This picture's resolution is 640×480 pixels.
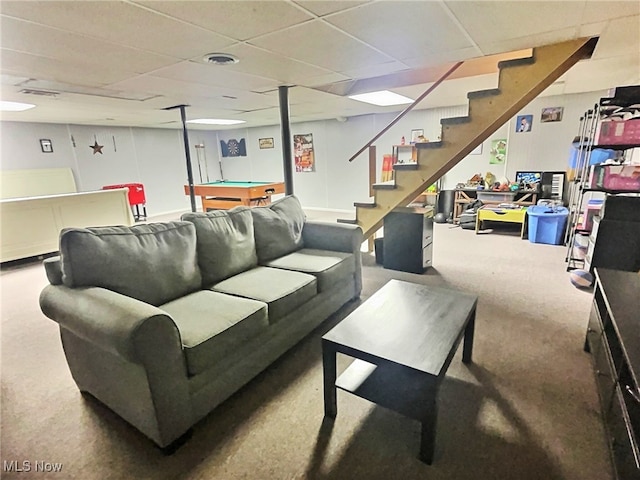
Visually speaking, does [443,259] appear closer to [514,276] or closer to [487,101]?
[514,276]

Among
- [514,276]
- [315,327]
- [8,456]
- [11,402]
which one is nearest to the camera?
[8,456]

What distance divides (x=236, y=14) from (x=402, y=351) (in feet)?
6.35

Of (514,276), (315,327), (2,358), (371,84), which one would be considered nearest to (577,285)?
(514,276)

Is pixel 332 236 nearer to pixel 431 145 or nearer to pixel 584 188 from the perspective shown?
pixel 431 145

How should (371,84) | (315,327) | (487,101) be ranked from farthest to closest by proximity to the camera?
(371,84) → (487,101) → (315,327)

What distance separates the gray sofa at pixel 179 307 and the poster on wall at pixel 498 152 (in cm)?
437

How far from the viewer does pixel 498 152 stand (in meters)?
5.80

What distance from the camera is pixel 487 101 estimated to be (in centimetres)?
304

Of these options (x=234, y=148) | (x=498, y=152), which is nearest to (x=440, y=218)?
(x=498, y=152)

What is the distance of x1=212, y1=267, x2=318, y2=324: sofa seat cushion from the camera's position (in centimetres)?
208

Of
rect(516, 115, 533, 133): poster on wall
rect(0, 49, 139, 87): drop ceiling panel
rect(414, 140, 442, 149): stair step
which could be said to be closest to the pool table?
rect(0, 49, 139, 87): drop ceiling panel

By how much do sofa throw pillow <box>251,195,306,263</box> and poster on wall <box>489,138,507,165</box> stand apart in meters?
4.30

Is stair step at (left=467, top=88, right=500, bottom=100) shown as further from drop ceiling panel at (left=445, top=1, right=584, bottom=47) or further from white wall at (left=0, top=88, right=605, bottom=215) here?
white wall at (left=0, top=88, right=605, bottom=215)

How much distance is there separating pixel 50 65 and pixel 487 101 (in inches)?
144
